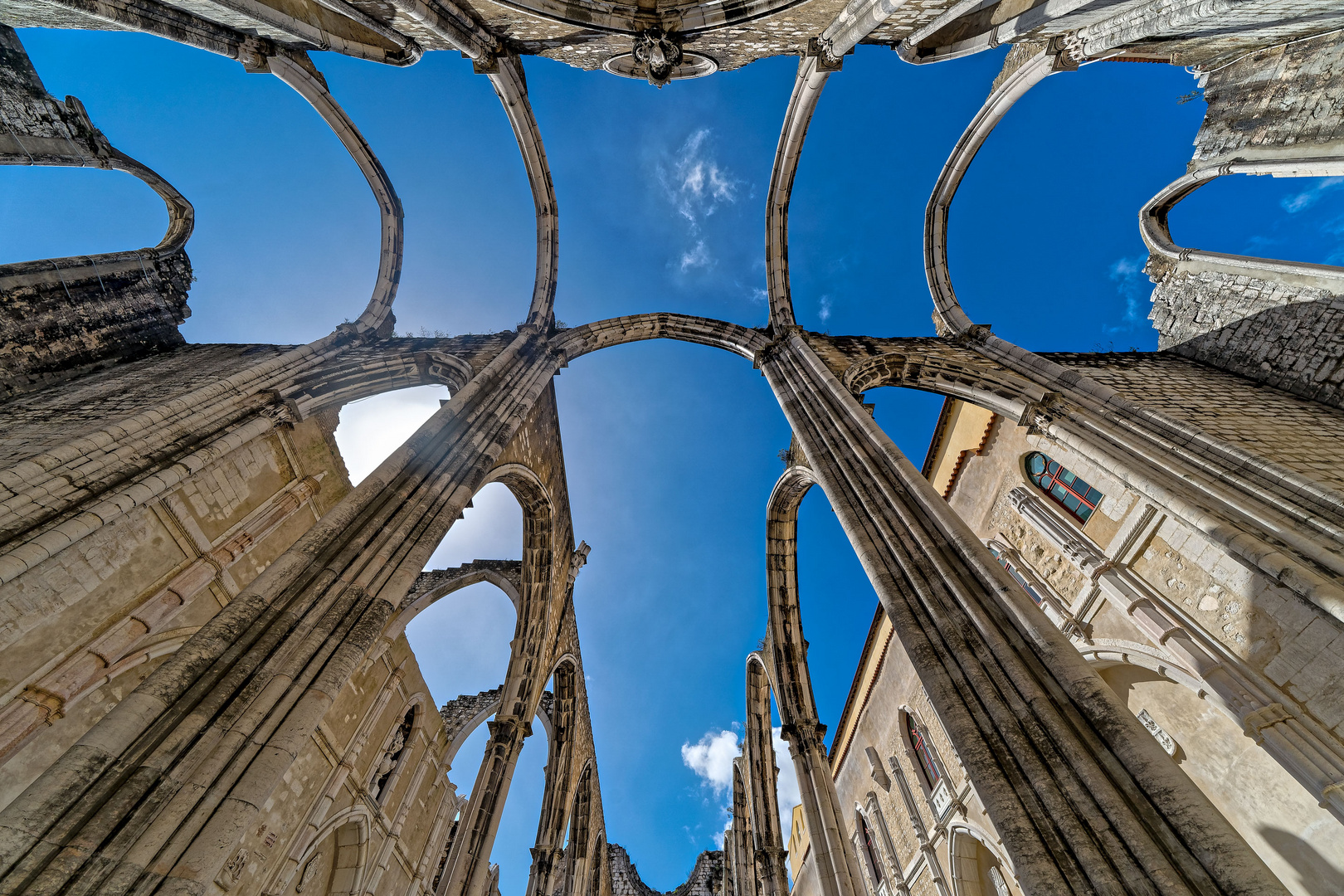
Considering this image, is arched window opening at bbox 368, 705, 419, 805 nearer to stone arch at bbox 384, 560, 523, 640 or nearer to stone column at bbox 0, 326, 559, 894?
stone arch at bbox 384, 560, 523, 640

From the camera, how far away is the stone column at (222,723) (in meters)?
2.62

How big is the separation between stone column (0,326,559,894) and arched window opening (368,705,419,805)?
229 inches

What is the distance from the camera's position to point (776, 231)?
11398 millimetres

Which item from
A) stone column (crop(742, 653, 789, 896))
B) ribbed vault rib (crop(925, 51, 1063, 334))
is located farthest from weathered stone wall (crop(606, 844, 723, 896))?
ribbed vault rib (crop(925, 51, 1063, 334))

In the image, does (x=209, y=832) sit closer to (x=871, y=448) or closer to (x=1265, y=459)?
(x=871, y=448)

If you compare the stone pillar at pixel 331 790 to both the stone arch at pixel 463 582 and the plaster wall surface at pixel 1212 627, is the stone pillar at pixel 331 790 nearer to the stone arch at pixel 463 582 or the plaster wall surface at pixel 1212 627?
the stone arch at pixel 463 582

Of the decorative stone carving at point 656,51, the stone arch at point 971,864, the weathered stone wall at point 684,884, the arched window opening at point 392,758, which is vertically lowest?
the stone arch at point 971,864

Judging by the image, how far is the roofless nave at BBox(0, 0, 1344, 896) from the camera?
3303 millimetres

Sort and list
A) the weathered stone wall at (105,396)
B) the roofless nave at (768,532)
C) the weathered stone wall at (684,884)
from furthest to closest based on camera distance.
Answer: the weathered stone wall at (684,884), the weathered stone wall at (105,396), the roofless nave at (768,532)

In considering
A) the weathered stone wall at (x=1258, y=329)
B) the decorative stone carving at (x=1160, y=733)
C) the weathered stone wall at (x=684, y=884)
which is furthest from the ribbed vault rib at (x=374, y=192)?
the weathered stone wall at (x=684, y=884)

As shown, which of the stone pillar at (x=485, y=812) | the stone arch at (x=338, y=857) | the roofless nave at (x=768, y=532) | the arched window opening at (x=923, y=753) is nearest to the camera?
the roofless nave at (x=768, y=532)

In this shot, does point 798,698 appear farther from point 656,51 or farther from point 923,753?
point 656,51

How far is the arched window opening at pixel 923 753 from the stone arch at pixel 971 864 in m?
0.92

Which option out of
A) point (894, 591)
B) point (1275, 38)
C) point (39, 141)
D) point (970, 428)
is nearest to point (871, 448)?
point (894, 591)
